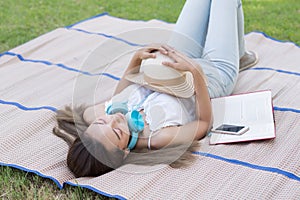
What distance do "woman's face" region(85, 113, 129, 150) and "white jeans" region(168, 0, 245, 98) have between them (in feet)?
2.18

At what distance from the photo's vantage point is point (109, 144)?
1981mm

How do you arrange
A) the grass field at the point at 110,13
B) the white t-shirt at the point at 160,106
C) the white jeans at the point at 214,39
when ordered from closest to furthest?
the white t-shirt at the point at 160,106 < the white jeans at the point at 214,39 < the grass field at the point at 110,13

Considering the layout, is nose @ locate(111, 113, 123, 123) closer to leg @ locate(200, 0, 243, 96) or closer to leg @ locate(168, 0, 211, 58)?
leg @ locate(200, 0, 243, 96)

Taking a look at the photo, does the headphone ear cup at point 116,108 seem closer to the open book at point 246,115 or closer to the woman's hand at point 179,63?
the woman's hand at point 179,63

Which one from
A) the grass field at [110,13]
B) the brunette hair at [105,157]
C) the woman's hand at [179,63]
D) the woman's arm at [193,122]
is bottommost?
the grass field at [110,13]

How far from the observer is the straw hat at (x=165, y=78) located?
2201 millimetres

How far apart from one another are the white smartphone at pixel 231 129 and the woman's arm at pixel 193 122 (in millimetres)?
60

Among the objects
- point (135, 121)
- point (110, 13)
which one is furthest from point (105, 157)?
point (110, 13)

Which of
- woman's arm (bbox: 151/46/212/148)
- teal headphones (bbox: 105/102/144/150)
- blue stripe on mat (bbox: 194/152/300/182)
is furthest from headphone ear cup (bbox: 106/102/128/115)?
blue stripe on mat (bbox: 194/152/300/182)

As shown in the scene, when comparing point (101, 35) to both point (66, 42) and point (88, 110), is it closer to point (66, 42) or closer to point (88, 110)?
point (66, 42)

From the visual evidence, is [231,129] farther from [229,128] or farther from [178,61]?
[178,61]

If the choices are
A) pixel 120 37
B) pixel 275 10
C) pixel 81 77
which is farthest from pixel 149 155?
pixel 275 10

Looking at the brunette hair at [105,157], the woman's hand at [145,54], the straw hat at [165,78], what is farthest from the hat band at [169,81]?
the brunette hair at [105,157]

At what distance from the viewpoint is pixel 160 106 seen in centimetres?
227
